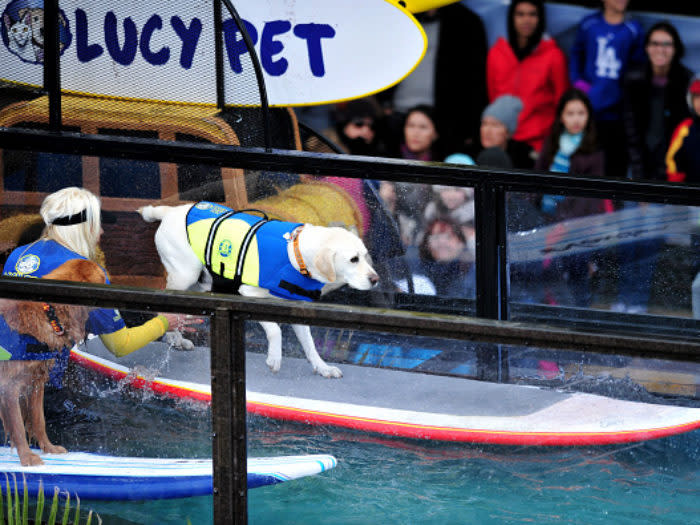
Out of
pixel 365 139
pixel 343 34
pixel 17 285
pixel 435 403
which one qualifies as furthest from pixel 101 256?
pixel 365 139

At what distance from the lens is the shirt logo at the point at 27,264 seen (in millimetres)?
3566

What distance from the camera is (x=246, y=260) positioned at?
4.03 metres

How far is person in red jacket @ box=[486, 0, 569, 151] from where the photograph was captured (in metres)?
6.82

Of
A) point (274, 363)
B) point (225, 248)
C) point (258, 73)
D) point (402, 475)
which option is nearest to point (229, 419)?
point (274, 363)

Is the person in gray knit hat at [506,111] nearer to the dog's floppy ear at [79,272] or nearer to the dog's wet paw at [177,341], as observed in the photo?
the dog's floppy ear at [79,272]

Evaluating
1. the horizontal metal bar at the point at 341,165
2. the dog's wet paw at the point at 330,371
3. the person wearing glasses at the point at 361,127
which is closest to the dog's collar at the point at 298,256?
the horizontal metal bar at the point at 341,165

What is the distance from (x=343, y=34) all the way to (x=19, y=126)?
1466mm

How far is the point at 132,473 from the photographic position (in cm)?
265

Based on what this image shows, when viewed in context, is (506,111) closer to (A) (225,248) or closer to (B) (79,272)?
(A) (225,248)

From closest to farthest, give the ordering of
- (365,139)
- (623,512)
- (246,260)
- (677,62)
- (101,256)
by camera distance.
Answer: (623,512) < (246,260) < (101,256) < (677,62) < (365,139)

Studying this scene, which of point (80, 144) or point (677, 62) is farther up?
point (677, 62)

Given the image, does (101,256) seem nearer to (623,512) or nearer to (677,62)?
(623,512)

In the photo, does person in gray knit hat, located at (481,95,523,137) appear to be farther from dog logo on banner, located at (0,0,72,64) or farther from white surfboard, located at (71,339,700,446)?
white surfboard, located at (71,339,700,446)

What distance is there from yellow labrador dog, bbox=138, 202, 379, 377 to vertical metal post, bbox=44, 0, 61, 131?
69 cm
